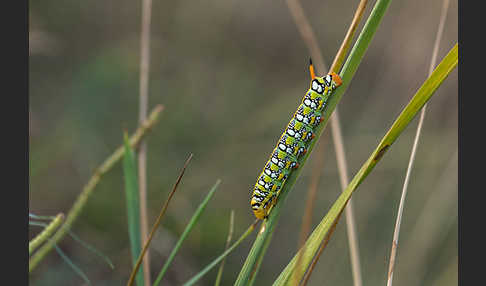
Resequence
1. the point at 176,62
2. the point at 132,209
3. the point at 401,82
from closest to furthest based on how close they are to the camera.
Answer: the point at 132,209 < the point at 401,82 < the point at 176,62

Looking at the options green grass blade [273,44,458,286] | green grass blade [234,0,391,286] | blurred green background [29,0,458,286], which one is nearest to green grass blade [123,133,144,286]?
green grass blade [234,0,391,286]

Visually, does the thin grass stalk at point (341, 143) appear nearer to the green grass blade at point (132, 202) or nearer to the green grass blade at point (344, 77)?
the green grass blade at point (344, 77)

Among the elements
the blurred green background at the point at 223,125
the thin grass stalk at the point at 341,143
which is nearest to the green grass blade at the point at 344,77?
the thin grass stalk at the point at 341,143

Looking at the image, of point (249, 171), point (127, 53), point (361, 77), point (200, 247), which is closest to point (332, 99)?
point (200, 247)

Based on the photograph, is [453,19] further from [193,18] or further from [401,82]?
[193,18]

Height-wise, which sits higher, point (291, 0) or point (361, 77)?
point (361, 77)
